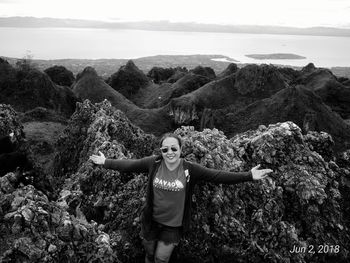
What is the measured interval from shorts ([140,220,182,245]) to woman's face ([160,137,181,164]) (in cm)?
166

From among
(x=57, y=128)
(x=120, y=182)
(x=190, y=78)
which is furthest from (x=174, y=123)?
(x=120, y=182)

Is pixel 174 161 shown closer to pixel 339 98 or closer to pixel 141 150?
pixel 141 150

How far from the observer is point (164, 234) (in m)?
8.84

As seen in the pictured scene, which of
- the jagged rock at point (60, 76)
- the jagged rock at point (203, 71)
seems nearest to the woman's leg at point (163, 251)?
the jagged rock at point (60, 76)

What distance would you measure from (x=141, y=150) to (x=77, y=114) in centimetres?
431

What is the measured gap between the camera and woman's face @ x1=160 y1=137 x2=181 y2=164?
8.54 metres

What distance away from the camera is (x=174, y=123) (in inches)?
2141

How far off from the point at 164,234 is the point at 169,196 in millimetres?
1035

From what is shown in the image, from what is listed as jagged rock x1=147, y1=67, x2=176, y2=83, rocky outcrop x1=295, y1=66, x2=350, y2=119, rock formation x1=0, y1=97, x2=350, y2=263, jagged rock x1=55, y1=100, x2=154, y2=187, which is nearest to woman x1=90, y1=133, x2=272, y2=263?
rock formation x1=0, y1=97, x2=350, y2=263

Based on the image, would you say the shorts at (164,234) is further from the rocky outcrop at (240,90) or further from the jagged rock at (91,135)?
the rocky outcrop at (240,90)

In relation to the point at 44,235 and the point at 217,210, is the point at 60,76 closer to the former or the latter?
the point at 217,210
